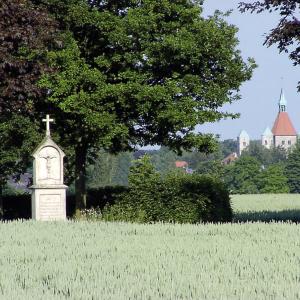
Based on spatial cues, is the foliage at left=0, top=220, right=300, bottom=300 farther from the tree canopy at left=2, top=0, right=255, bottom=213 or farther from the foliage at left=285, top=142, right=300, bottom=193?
the foliage at left=285, top=142, right=300, bottom=193

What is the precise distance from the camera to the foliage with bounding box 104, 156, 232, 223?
2466 cm

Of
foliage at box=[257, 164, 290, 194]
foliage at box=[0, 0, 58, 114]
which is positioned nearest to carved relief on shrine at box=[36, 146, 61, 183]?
foliage at box=[0, 0, 58, 114]

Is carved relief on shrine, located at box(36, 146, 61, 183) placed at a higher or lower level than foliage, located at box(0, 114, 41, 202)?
lower

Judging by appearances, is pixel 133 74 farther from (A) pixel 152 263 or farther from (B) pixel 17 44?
(A) pixel 152 263

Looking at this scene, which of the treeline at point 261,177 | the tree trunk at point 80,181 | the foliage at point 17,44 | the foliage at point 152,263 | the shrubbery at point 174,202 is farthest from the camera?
the treeline at point 261,177

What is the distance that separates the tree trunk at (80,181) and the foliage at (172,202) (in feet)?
16.1

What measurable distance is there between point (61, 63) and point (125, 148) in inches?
193

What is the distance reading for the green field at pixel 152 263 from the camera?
7555mm

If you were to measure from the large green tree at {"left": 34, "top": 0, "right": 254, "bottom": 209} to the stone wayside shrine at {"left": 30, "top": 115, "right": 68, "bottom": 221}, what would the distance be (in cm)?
257

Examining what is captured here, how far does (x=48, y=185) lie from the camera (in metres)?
25.6

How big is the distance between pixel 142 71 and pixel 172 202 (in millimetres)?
6697

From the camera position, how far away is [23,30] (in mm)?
21688

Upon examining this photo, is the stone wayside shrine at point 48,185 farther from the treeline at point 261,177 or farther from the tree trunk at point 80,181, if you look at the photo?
the treeline at point 261,177

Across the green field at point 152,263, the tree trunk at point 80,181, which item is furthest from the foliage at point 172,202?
the green field at point 152,263
